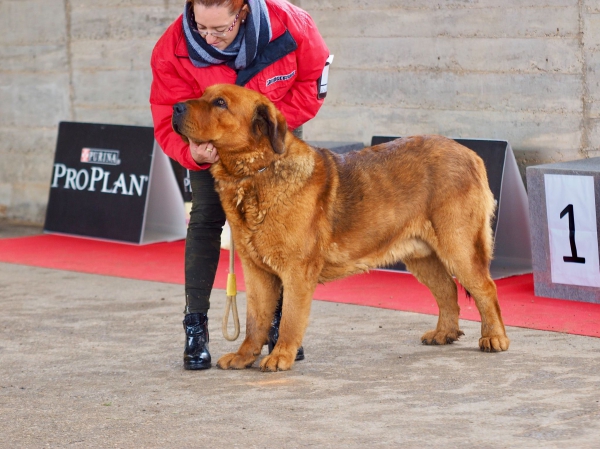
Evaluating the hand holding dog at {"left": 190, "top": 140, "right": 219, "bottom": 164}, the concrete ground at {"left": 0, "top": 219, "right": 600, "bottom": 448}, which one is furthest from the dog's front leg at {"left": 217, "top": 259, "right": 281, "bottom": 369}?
the hand holding dog at {"left": 190, "top": 140, "right": 219, "bottom": 164}

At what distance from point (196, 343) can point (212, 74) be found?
124 cm

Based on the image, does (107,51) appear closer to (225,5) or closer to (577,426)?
(225,5)

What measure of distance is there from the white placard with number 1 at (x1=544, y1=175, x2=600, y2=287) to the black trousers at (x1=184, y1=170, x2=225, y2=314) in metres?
2.44

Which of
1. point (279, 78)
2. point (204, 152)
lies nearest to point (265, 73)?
point (279, 78)

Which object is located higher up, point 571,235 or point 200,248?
point 200,248

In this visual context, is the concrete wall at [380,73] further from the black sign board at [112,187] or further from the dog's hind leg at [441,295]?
the dog's hind leg at [441,295]

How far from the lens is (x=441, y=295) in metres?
5.02

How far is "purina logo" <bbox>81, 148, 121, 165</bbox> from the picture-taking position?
878 cm

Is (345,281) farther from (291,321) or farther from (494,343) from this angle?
(291,321)

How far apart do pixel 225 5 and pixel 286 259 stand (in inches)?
44.9

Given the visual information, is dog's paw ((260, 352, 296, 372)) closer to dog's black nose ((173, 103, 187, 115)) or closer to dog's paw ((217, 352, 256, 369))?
dog's paw ((217, 352, 256, 369))

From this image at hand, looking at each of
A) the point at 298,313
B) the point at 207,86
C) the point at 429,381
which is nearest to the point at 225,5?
the point at 207,86

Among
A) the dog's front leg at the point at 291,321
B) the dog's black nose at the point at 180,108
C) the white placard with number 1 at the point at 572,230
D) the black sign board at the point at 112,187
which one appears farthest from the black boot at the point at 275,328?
the black sign board at the point at 112,187

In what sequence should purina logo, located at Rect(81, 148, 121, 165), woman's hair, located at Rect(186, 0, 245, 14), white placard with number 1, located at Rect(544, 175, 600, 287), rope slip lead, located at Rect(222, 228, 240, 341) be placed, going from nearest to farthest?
woman's hair, located at Rect(186, 0, 245, 14) < rope slip lead, located at Rect(222, 228, 240, 341) < white placard with number 1, located at Rect(544, 175, 600, 287) < purina logo, located at Rect(81, 148, 121, 165)
